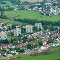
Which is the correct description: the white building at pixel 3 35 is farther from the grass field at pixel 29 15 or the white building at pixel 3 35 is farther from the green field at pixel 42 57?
the grass field at pixel 29 15

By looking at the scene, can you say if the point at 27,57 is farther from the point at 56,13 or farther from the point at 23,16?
the point at 56,13

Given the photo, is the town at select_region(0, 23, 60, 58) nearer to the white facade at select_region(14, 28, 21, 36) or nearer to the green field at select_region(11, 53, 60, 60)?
the white facade at select_region(14, 28, 21, 36)

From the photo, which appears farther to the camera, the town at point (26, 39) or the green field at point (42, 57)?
the town at point (26, 39)

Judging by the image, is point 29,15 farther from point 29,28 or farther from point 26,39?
point 26,39

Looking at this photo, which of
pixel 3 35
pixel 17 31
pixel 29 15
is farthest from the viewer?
pixel 29 15

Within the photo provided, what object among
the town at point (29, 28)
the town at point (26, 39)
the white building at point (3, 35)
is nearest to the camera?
the town at point (29, 28)

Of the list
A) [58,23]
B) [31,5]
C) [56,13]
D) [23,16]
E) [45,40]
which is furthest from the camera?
[31,5]

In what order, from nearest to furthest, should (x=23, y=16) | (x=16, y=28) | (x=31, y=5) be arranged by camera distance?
(x=16, y=28) < (x=23, y=16) < (x=31, y=5)

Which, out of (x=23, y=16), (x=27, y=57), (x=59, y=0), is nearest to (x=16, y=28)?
(x=23, y=16)

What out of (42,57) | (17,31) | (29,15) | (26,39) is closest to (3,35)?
(17,31)

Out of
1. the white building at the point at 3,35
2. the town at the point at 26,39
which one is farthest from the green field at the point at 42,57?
the white building at the point at 3,35

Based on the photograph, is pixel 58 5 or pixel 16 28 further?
Answer: pixel 58 5
